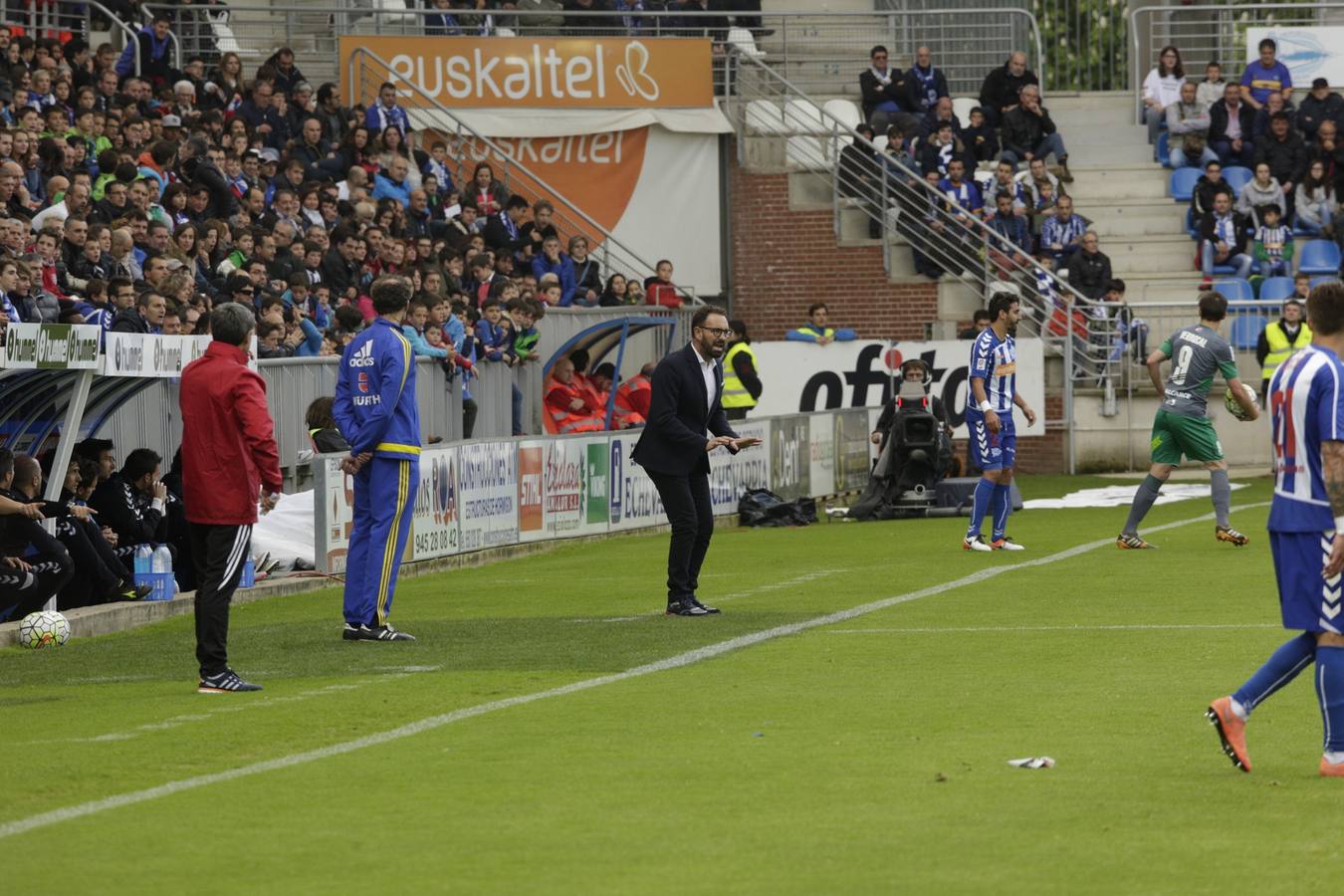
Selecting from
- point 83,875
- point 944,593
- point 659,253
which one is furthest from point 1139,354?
point 83,875

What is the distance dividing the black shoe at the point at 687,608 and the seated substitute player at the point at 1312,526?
6.65 metres

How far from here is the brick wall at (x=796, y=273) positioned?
3466 cm

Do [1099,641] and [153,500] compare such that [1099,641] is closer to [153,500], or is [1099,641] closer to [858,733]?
[858,733]

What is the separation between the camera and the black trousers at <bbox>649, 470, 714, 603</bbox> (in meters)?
14.8

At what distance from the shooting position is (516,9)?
1409 inches

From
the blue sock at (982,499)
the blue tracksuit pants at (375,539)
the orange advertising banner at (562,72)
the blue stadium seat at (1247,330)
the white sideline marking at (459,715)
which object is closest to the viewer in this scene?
the white sideline marking at (459,715)

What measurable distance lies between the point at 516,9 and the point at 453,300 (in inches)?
451

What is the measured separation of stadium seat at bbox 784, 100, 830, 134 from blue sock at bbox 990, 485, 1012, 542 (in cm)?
1631

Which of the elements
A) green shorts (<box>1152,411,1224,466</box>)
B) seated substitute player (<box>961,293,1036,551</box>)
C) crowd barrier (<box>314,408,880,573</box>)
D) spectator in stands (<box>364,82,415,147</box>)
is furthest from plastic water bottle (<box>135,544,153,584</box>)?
spectator in stands (<box>364,82,415,147</box>)

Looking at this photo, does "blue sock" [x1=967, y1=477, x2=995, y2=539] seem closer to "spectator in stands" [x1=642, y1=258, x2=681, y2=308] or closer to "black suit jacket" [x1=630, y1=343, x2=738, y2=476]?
"black suit jacket" [x1=630, y1=343, x2=738, y2=476]

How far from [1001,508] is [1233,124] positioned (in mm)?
18901

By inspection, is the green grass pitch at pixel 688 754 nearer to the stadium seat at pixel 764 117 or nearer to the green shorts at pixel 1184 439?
the green shorts at pixel 1184 439

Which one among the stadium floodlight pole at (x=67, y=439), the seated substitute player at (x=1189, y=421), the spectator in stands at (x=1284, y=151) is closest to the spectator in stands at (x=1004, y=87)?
the spectator in stands at (x=1284, y=151)

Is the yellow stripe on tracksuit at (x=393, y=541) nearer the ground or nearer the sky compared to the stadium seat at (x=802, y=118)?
nearer the ground
